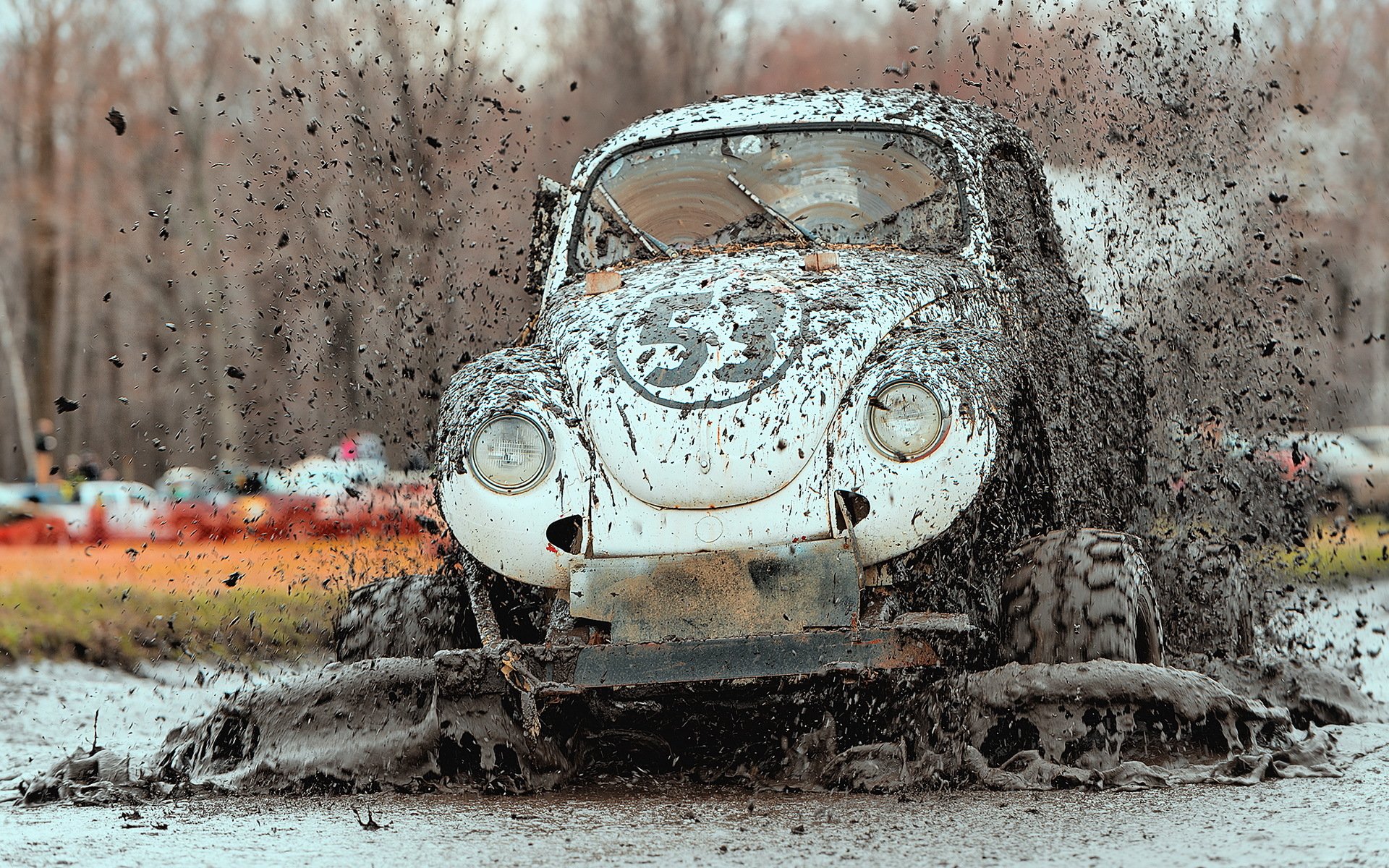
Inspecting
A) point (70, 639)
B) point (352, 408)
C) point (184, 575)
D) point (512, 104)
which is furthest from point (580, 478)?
point (512, 104)

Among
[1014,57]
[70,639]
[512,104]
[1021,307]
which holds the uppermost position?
[512,104]

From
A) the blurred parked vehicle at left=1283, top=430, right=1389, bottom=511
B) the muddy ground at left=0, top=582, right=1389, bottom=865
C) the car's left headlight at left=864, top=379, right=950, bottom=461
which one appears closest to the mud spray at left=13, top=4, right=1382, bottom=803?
the muddy ground at left=0, top=582, right=1389, bottom=865

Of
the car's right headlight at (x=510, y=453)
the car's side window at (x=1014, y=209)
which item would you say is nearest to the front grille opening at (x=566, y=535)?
the car's right headlight at (x=510, y=453)

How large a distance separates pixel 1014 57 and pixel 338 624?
569cm

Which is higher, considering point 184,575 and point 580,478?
point 580,478

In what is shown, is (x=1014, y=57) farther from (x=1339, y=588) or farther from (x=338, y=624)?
(x=338, y=624)

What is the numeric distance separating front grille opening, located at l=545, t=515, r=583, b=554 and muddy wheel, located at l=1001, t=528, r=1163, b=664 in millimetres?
1424

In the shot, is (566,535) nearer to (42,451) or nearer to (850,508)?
(850,508)

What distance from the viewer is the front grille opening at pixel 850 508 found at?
504 centimetres

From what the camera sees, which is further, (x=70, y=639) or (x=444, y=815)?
(x=70, y=639)

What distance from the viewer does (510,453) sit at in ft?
17.1

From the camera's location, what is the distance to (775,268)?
5.75 m

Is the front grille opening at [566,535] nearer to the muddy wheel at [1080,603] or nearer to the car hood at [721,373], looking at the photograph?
the car hood at [721,373]

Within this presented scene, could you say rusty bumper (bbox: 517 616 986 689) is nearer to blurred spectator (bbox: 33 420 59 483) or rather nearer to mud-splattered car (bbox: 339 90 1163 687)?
mud-splattered car (bbox: 339 90 1163 687)
